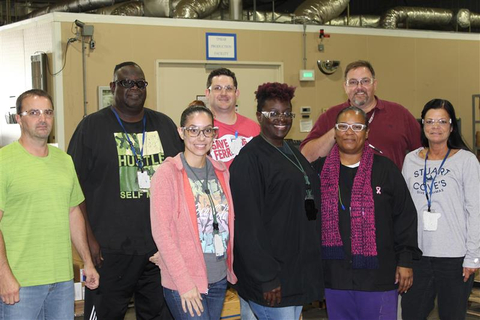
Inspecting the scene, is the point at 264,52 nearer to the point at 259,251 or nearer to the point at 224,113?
the point at 224,113

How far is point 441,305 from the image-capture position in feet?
10.3

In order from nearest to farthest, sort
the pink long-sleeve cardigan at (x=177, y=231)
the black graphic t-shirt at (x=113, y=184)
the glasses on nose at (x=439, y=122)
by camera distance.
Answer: the pink long-sleeve cardigan at (x=177, y=231), the black graphic t-shirt at (x=113, y=184), the glasses on nose at (x=439, y=122)

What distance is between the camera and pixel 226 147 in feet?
11.4

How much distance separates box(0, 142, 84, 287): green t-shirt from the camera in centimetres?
257

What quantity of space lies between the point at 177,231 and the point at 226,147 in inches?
40.7

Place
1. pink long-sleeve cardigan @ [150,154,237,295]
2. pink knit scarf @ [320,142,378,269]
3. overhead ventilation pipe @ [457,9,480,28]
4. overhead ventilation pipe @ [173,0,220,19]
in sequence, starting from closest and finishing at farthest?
pink long-sleeve cardigan @ [150,154,237,295] → pink knit scarf @ [320,142,378,269] → overhead ventilation pipe @ [173,0,220,19] → overhead ventilation pipe @ [457,9,480,28]

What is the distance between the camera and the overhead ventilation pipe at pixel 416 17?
1009 centimetres

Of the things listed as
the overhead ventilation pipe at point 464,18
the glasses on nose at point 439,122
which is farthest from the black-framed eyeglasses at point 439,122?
the overhead ventilation pipe at point 464,18

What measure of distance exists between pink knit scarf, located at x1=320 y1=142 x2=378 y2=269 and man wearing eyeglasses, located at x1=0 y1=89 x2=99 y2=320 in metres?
1.24

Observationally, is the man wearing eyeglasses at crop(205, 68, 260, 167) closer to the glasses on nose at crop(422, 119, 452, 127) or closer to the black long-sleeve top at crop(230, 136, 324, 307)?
the black long-sleeve top at crop(230, 136, 324, 307)

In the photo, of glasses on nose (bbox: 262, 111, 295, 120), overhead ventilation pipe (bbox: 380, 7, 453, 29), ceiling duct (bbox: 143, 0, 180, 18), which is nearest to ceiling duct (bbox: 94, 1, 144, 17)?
ceiling duct (bbox: 143, 0, 180, 18)

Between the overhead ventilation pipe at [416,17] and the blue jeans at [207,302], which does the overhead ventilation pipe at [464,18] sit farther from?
the blue jeans at [207,302]

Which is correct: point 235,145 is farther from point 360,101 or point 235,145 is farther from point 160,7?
point 160,7

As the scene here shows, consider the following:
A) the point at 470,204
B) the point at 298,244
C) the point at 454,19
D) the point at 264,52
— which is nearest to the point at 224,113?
the point at 298,244
